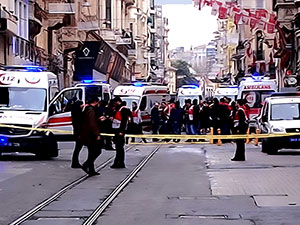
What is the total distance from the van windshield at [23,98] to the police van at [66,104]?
1223mm

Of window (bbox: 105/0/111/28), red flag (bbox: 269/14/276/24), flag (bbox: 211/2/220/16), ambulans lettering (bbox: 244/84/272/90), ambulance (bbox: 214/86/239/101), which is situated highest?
window (bbox: 105/0/111/28)

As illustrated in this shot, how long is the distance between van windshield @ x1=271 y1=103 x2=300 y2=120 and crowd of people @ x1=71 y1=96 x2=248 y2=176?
1.02m

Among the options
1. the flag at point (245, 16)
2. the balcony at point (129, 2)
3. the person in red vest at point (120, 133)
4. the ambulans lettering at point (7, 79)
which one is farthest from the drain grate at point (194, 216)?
the balcony at point (129, 2)

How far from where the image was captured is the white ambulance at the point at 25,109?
2314 cm

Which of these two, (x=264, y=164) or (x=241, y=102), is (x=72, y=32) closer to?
(x=241, y=102)

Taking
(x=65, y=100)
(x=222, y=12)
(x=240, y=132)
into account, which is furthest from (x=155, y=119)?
(x=240, y=132)

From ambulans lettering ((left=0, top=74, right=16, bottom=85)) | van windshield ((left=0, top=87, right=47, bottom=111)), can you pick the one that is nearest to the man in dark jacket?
van windshield ((left=0, top=87, right=47, bottom=111))

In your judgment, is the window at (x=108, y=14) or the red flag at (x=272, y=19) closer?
the red flag at (x=272, y=19)

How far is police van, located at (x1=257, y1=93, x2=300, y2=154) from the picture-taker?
83.8 ft

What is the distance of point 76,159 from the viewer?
2131 cm

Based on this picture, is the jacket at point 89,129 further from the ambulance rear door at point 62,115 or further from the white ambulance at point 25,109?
the ambulance rear door at point 62,115

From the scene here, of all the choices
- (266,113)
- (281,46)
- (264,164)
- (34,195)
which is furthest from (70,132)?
(281,46)

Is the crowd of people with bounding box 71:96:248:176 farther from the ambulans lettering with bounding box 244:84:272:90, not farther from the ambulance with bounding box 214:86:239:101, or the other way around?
the ambulance with bounding box 214:86:239:101

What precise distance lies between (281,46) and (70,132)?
2975 centimetres
